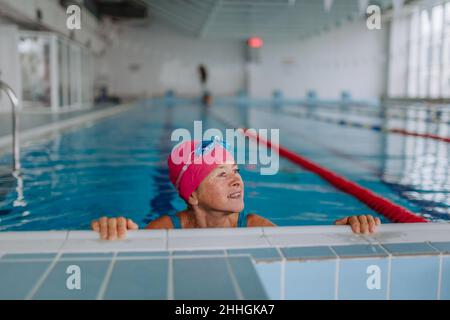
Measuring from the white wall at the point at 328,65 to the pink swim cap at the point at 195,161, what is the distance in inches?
894

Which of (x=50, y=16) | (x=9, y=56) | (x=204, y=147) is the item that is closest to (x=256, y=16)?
(x=50, y=16)

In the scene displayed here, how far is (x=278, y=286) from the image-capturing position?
154 cm

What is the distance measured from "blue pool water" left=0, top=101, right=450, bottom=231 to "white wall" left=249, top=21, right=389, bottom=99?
18.1 m

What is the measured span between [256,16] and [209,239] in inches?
681

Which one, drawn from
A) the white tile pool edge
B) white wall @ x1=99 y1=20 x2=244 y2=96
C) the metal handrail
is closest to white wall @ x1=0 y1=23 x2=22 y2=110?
the metal handrail

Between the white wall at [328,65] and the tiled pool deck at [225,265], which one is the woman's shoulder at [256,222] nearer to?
the tiled pool deck at [225,265]

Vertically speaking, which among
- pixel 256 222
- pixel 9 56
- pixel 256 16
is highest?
pixel 256 16

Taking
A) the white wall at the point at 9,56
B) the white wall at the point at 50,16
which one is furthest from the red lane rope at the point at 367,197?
the white wall at the point at 9,56

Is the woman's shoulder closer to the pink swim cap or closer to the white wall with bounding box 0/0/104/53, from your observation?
the pink swim cap

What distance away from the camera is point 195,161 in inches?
84.0

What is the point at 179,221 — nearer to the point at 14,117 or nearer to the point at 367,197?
the point at 367,197

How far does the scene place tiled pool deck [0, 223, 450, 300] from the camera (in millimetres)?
1361

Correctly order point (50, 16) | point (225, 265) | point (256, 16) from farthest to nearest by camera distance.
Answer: point (256, 16)
point (50, 16)
point (225, 265)

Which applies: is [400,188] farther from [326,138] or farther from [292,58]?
[292,58]
